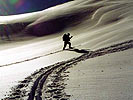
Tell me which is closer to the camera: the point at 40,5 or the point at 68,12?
the point at 68,12

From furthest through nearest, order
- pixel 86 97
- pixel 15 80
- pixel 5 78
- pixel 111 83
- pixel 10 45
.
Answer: pixel 10 45
pixel 5 78
pixel 15 80
pixel 111 83
pixel 86 97

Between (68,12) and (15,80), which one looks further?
(68,12)

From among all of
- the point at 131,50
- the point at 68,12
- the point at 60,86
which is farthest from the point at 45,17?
the point at 60,86

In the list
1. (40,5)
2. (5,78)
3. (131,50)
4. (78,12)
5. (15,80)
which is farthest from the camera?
(40,5)

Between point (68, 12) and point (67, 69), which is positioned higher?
point (68, 12)

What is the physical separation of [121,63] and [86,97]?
124 inches

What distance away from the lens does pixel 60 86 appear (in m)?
7.49

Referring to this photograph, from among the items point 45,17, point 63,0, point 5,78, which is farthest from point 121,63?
point 63,0

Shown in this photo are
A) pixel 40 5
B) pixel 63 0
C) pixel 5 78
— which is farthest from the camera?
pixel 40 5

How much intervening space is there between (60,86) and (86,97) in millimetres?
1300

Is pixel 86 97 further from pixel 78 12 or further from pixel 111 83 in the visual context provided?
pixel 78 12

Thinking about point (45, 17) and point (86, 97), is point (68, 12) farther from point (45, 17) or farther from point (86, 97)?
point (86, 97)

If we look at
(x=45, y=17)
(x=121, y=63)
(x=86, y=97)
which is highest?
(x=45, y=17)

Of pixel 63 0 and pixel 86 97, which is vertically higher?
pixel 63 0
